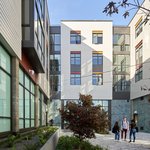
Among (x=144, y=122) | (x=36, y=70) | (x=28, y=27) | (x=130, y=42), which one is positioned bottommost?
(x=144, y=122)

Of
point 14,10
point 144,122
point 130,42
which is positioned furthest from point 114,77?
point 14,10

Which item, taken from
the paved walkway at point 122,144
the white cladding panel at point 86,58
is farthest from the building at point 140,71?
the paved walkway at point 122,144

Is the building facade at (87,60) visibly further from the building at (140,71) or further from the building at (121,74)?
the building at (140,71)

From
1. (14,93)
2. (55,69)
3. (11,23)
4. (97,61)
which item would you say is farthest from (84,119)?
(97,61)

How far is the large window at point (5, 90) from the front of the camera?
12.3 m

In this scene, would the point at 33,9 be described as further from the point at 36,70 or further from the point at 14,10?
the point at 36,70

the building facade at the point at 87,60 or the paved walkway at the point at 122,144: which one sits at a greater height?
the building facade at the point at 87,60

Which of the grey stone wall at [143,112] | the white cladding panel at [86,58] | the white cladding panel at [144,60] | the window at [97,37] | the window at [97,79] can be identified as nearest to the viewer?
the white cladding panel at [144,60]

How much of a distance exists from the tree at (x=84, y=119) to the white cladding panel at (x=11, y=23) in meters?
3.79

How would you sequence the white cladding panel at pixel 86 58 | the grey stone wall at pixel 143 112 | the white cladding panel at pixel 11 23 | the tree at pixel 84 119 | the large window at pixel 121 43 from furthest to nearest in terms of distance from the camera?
the large window at pixel 121 43
the white cladding panel at pixel 86 58
the grey stone wall at pixel 143 112
the tree at pixel 84 119
the white cladding panel at pixel 11 23

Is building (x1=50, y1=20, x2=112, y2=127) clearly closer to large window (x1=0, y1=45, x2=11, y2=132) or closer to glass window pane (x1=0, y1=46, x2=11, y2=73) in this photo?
large window (x1=0, y1=45, x2=11, y2=132)

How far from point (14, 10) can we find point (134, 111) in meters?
39.6

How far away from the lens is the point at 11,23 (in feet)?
43.5

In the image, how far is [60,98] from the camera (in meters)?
51.9
